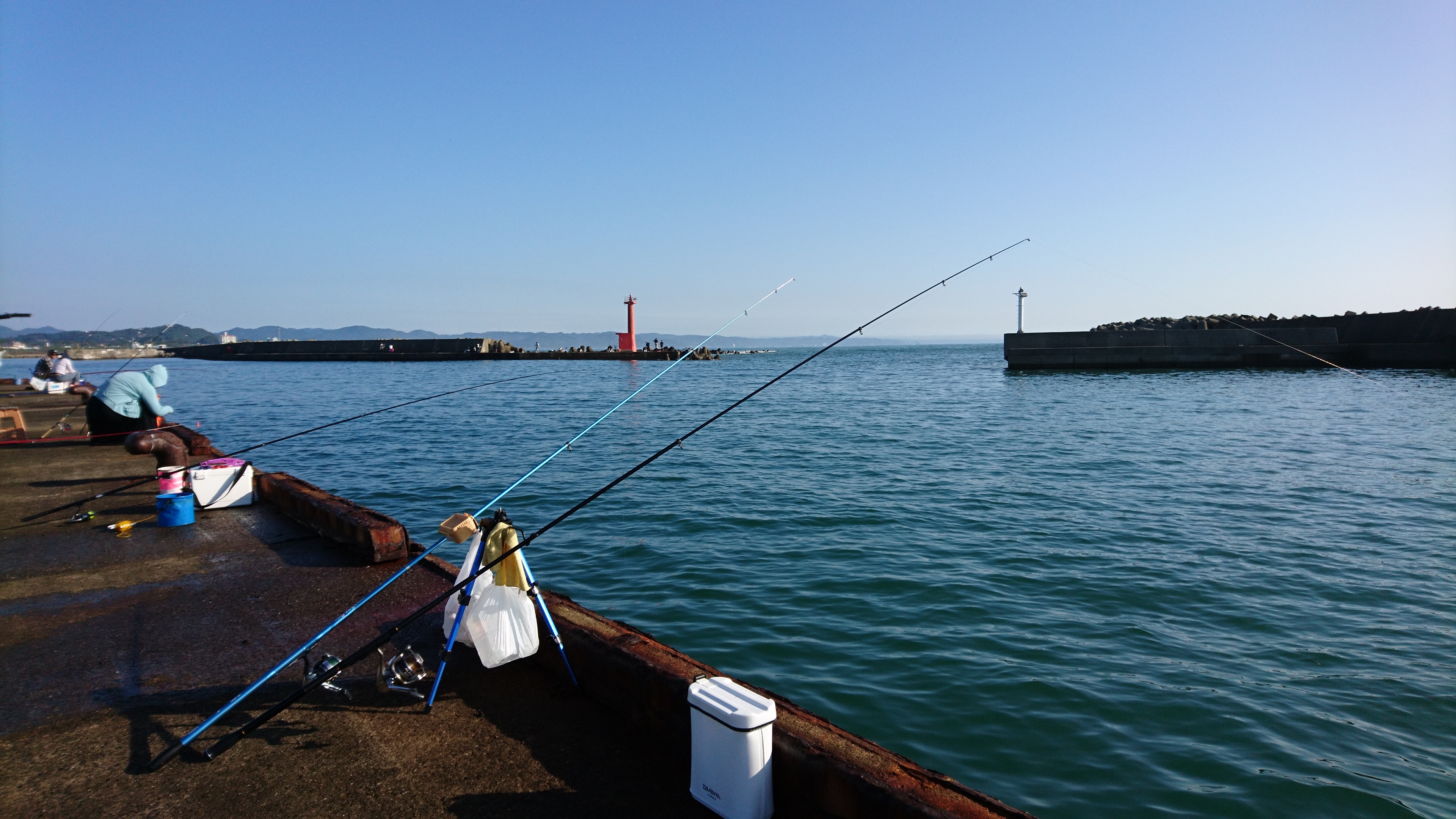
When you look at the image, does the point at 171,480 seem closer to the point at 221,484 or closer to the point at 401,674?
the point at 221,484

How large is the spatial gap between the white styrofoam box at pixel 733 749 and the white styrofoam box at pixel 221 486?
25.9 ft

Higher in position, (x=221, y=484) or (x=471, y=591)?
(x=471, y=591)

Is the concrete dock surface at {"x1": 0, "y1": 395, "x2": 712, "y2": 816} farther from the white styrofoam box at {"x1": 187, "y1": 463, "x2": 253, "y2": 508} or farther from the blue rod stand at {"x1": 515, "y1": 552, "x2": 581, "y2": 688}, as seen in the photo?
the white styrofoam box at {"x1": 187, "y1": 463, "x2": 253, "y2": 508}

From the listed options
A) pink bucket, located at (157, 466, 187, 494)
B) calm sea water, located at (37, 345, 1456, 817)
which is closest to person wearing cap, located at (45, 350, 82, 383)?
calm sea water, located at (37, 345, 1456, 817)

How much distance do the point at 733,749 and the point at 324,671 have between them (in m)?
2.30

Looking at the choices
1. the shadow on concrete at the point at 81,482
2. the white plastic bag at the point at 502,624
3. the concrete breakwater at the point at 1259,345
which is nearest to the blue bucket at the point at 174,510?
the shadow on concrete at the point at 81,482

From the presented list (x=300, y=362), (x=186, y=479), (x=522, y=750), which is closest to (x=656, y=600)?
(x=522, y=750)

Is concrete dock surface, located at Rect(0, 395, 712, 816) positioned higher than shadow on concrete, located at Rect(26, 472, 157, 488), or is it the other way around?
shadow on concrete, located at Rect(26, 472, 157, 488)

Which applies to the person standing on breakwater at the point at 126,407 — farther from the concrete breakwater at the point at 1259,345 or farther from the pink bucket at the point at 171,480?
the concrete breakwater at the point at 1259,345

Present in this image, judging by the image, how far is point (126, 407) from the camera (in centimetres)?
1302

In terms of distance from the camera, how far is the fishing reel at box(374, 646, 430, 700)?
13.7 feet

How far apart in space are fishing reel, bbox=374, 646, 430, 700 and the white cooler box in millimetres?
5962

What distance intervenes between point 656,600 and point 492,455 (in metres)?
10.8

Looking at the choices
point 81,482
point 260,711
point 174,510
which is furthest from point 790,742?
point 81,482
